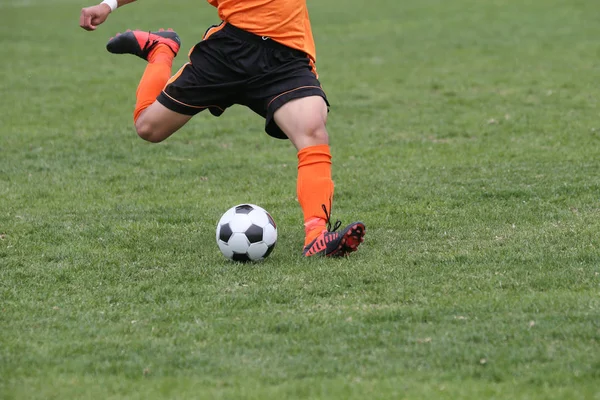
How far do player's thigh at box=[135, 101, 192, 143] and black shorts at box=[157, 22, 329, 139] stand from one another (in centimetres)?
6

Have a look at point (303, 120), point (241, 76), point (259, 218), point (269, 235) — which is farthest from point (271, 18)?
point (269, 235)

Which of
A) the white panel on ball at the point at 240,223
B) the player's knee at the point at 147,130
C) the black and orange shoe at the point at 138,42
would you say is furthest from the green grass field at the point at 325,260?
the black and orange shoe at the point at 138,42

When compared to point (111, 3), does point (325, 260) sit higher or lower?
lower

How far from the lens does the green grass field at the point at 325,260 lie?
13.3ft

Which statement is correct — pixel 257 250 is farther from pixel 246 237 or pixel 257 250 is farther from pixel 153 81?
pixel 153 81

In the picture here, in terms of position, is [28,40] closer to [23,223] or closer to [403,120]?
[403,120]

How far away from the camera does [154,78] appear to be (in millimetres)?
6680

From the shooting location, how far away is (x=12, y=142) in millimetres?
10234

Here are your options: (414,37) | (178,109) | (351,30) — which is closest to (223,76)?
(178,109)

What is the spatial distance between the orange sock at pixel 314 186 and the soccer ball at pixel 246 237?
10.1 inches

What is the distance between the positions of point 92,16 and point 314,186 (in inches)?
71.5

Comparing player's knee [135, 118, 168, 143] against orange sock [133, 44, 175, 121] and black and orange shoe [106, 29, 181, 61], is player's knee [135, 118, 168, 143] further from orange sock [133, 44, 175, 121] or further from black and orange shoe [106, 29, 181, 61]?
black and orange shoe [106, 29, 181, 61]

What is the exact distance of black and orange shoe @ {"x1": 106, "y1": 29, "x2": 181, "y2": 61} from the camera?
6.86m

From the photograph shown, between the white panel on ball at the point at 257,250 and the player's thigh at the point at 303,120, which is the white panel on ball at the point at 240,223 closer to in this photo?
the white panel on ball at the point at 257,250
